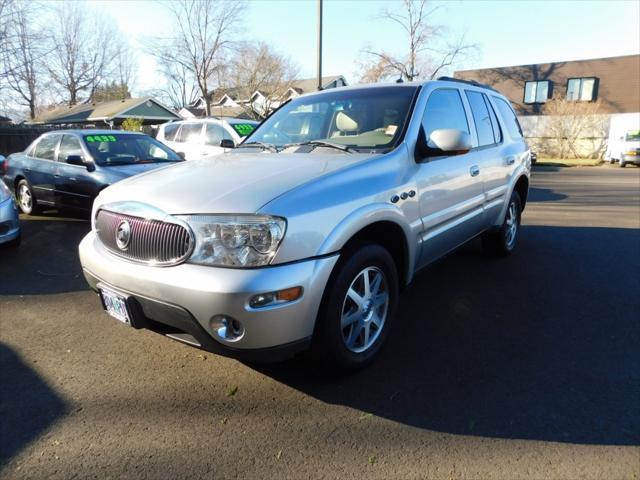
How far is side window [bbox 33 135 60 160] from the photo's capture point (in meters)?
7.87

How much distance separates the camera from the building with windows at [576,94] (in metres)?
28.6

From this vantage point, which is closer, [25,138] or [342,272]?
[342,272]

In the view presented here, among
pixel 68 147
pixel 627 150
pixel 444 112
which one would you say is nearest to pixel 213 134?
pixel 68 147

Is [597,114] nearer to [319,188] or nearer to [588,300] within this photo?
[588,300]

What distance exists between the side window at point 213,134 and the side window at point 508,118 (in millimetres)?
7560

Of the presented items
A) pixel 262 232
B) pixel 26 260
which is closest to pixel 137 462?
pixel 262 232

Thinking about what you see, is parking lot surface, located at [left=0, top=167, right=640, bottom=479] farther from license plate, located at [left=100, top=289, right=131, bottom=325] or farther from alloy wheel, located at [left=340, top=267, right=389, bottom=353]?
license plate, located at [left=100, top=289, right=131, bottom=325]

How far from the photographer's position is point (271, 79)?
34.4 metres

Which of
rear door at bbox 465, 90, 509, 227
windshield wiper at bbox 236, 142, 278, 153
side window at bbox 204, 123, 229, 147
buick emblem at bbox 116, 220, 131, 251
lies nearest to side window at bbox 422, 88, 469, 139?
rear door at bbox 465, 90, 509, 227

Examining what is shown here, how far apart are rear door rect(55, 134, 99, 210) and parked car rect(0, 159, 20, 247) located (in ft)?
4.34

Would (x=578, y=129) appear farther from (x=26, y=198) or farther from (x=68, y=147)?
(x=26, y=198)

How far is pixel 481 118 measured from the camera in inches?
177

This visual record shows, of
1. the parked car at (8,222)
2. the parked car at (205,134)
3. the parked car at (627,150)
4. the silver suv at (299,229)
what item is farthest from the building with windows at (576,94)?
the parked car at (8,222)

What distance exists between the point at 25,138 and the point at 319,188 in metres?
25.3
